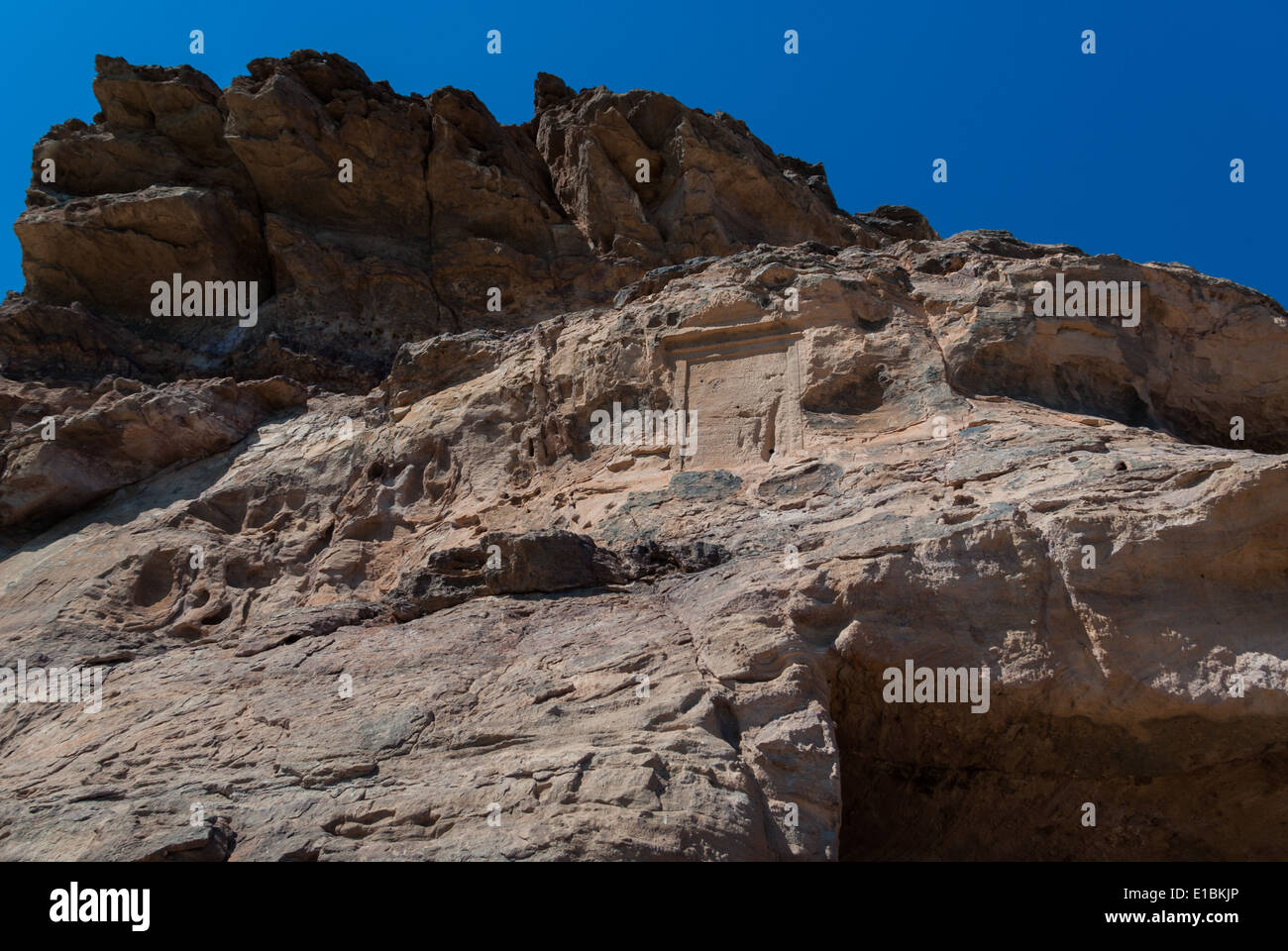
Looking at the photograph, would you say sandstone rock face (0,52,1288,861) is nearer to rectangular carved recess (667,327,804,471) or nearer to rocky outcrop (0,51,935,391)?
rectangular carved recess (667,327,804,471)

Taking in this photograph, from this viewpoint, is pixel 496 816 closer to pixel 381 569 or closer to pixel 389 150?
pixel 381 569

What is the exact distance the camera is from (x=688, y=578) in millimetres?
9125

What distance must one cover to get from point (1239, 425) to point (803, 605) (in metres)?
6.18

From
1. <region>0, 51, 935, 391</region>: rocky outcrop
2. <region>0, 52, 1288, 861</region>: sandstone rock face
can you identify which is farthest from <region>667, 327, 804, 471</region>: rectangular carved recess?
<region>0, 51, 935, 391</region>: rocky outcrop

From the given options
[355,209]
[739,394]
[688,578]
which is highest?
[355,209]

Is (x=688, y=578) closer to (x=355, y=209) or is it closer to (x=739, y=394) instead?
(x=739, y=394)

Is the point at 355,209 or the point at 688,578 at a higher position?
the point at 355,209

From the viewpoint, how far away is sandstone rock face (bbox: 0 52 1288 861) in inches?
284

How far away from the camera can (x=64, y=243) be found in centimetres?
1927

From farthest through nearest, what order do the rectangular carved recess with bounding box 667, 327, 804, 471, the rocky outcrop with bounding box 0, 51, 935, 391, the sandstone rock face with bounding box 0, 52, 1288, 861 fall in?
1. the rocky outcrop with bounding box 0, 51, 935, 391
2. the rectangular carved recess with bounding box 667, 327, 804, 471
3. the sandstone rock face with bounding box 0, 52, 1288, 861

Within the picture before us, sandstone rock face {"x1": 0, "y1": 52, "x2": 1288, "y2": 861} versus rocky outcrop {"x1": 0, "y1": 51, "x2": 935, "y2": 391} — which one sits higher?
rocky outcrop {"x1": 0, "y1": 51, "x2": 935, "y2": 391}

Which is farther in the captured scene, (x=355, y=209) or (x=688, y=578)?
(x=355, y=209)

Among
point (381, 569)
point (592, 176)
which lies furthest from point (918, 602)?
point (592, 176)

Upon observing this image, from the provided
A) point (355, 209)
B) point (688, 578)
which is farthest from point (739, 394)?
point (355, 209)
